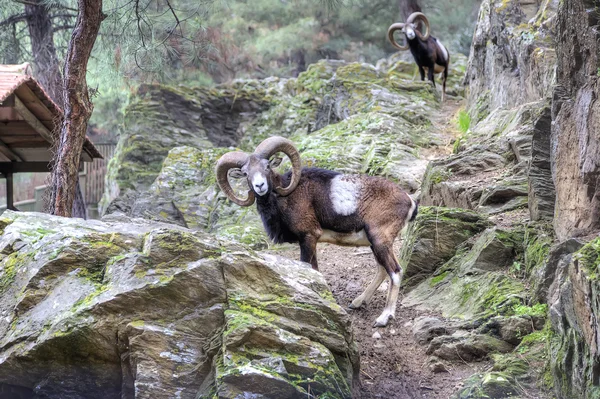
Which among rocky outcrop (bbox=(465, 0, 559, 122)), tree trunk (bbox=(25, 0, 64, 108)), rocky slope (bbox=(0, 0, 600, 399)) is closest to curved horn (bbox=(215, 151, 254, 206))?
rocky slope (bbox=(0, 0, 600, 399))

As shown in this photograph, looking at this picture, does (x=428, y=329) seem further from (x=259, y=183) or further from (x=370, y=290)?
(x=259, y=183)

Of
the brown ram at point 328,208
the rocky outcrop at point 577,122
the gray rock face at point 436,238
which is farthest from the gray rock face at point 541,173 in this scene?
the brown ram at point 328,208

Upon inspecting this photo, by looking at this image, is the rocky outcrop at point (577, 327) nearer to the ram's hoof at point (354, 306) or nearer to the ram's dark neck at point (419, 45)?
the ram's hoof at point (354, 306)

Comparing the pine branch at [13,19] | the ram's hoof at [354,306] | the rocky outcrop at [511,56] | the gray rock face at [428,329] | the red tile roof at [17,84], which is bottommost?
the ram's hoof at [354,306]

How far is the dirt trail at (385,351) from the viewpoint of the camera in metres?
5.60

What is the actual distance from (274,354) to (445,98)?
42.8 feet

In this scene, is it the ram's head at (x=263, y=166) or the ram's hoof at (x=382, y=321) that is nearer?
the ram's hoof at (x=382, y=321)

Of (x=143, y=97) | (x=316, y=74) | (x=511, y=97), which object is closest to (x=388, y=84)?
(x=316, y=74)

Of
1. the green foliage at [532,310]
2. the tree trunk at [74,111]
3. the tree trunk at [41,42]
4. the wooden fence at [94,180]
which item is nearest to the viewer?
the green foliage at [532,310]

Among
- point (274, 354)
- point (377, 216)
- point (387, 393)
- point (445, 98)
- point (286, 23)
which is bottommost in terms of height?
point (387, 393)

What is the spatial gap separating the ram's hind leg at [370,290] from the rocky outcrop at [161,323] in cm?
182

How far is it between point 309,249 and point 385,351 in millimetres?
1511

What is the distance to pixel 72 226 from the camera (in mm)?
5871

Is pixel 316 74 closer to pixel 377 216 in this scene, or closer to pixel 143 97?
pixel 143 97
